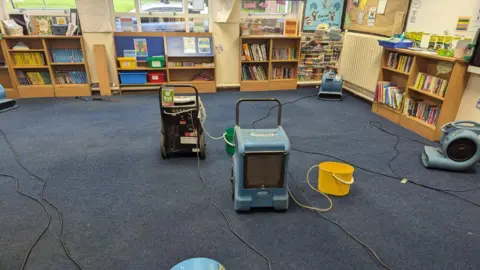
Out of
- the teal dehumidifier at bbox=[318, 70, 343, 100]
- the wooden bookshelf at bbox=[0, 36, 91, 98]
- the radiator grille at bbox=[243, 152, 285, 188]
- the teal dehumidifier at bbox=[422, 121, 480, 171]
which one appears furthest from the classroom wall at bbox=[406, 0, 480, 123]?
the wooden bookshelf at bbox=[0, 36, 91, 98]

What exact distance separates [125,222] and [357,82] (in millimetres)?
4765

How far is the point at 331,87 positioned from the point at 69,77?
4759 millimetres

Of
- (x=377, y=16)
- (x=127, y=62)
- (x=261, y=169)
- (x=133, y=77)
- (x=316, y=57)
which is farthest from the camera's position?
(x=316, y=57)

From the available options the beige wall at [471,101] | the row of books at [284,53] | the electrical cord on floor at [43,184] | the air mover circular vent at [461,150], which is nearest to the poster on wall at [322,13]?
the row of books at [284,53]

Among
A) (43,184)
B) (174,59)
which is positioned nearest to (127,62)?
(174,59)

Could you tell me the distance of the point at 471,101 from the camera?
3.47 meters

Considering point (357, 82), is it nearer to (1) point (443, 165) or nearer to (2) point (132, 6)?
(1) point (443, 165)

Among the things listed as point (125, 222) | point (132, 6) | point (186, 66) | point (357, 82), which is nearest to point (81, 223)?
point (125, 222)

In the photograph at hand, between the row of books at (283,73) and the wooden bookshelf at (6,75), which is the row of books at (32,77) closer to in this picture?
the wooden bookshelf at (6,75)

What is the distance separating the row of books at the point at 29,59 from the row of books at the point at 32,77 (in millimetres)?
177

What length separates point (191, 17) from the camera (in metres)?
5.62

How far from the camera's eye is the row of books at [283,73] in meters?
5.96

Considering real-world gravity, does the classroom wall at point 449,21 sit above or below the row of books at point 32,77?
above

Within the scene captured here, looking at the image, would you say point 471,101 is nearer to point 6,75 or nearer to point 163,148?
point 163,148
